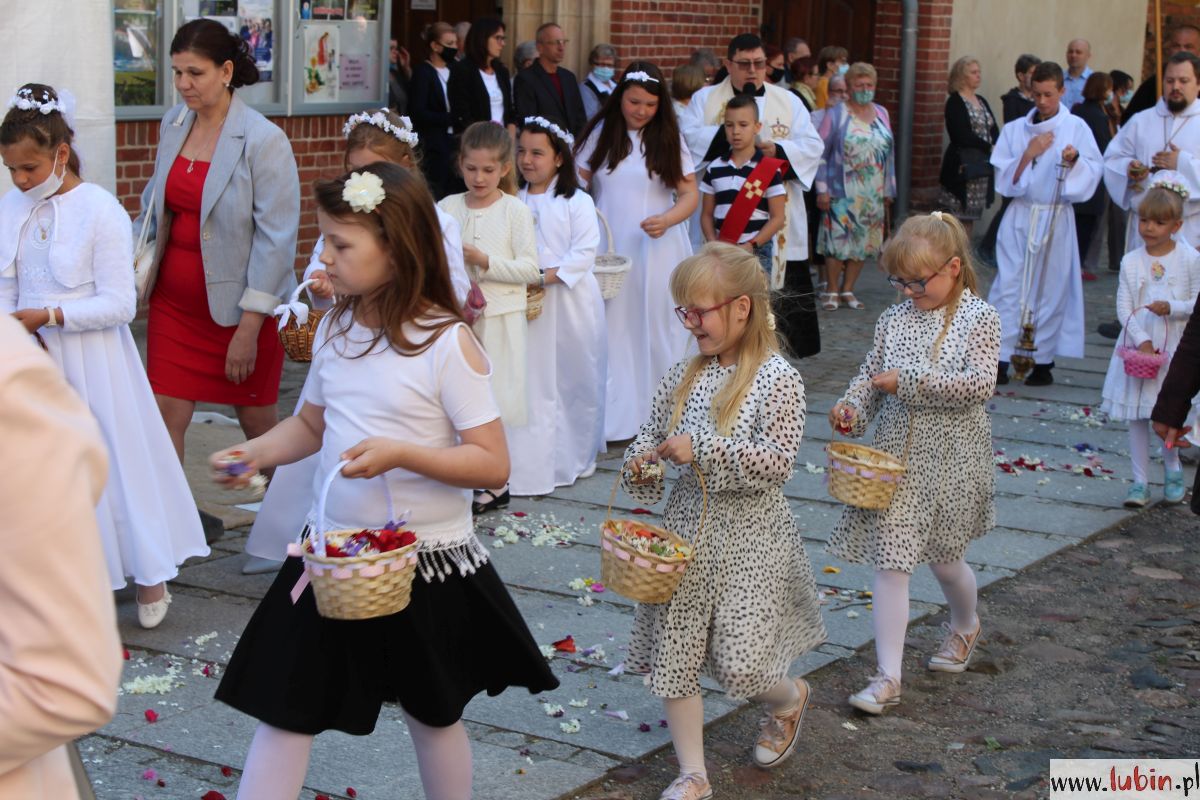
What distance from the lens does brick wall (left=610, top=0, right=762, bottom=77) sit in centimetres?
1436

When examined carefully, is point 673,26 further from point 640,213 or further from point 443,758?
point 443,758

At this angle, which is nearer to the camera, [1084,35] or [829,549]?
[829,549]

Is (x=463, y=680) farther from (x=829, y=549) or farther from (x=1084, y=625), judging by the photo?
(x=1084, y=625)

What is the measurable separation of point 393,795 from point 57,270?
214 centimetres

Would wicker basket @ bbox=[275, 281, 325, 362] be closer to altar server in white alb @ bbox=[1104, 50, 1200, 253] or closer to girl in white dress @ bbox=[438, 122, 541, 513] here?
girl in white dress @ bbox=[438, 122, 541, 513]

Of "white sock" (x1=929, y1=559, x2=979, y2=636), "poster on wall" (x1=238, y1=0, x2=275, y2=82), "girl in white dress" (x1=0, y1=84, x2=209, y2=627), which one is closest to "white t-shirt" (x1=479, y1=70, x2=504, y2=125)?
"poster on wall" (x1=238, y1=0, x2=275, y2=82)

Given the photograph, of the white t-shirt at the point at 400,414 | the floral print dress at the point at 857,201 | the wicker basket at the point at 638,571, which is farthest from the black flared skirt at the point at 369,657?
the floral print dress at the point at 857,201

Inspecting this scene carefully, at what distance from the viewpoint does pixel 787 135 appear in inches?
406

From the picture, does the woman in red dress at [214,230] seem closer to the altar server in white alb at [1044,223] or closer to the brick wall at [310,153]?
the brick wall at [310,153]

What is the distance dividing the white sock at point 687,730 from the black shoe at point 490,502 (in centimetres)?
288

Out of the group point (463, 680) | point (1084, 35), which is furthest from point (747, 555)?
point (1084, 35)

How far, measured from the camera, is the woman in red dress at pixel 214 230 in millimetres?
5766

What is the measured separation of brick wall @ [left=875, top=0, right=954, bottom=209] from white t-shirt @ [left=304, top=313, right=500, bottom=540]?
50.6ft

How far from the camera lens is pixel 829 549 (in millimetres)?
5230
